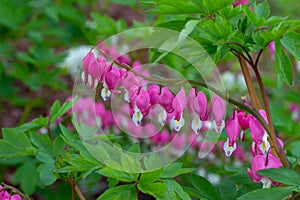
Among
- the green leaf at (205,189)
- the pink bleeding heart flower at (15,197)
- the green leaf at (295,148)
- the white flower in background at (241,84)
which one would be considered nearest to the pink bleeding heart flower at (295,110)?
the white flower in background at (241,84)

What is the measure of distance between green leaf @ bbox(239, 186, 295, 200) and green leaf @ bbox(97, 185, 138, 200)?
0.29 meters

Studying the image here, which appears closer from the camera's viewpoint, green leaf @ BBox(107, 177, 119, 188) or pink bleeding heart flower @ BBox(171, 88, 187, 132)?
pink bleeding heart flower @ BBox(171, 88, 187, 132)

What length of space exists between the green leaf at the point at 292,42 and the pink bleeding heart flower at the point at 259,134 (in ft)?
0.69

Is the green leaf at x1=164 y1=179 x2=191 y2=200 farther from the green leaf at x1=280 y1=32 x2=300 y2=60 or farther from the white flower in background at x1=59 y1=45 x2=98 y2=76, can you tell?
the white flower in background at x1=59 y1=45 x2=98 y2=76

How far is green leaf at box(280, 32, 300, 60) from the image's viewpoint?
1468mm

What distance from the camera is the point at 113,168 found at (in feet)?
4.91

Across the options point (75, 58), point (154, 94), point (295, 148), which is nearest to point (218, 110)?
point (154, 94)

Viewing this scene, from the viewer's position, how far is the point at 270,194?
56.4 inches

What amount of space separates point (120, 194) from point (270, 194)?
0.40 metres

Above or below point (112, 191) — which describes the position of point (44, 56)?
A: below

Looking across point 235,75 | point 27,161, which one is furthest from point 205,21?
point 235,75

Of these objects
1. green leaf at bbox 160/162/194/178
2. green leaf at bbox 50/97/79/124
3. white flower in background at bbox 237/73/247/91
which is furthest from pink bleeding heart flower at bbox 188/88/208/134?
white flower in background at bbox 237/73/247/91

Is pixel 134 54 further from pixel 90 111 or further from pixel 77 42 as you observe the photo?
pixel 77 42

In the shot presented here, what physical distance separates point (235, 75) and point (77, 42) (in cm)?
135
